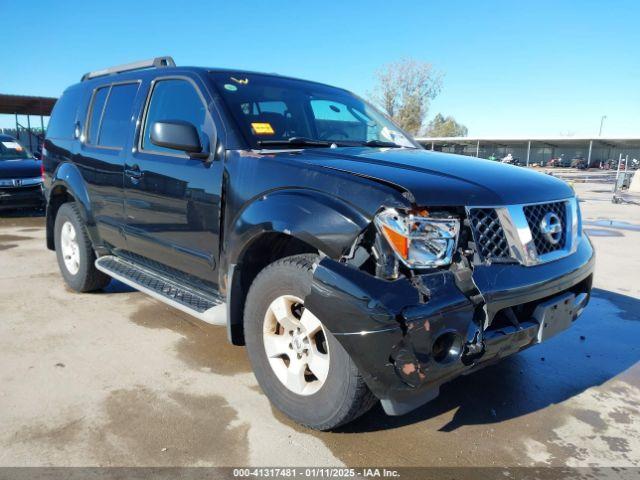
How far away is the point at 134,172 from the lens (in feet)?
12.3

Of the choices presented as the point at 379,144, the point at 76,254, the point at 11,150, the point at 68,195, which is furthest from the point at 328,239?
→ the point at 11,150

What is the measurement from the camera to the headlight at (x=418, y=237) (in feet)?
7.00

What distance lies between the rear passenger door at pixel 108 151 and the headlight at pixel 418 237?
259cm

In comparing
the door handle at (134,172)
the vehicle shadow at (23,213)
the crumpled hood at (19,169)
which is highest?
the door handle at (134,172)

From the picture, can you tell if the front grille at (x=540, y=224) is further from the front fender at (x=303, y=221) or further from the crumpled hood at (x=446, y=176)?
the front fender at (x=303, y=221)

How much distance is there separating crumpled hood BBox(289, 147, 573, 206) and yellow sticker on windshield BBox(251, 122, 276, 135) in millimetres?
379

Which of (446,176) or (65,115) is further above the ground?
(65,115)

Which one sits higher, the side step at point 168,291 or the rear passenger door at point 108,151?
the rear passenger door at point 108,151

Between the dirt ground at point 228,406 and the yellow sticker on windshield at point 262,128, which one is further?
the yellow sticker on windshield at point 262,128

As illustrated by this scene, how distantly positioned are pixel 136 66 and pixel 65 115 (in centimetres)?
132

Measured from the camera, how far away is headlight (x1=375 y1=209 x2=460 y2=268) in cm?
213

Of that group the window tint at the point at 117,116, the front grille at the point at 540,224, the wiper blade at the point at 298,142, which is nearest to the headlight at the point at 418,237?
the front grille at the point at 540,224

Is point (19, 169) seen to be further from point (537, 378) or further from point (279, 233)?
point (537, 378)

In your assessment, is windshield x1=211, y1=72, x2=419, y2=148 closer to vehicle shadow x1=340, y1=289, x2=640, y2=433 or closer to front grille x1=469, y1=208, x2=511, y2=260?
front grille x1=469, y1=208, x2=511, y2=260
